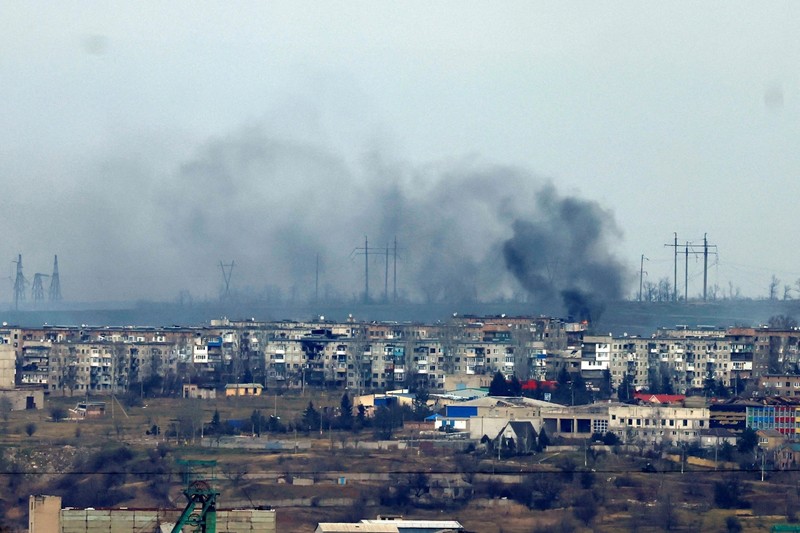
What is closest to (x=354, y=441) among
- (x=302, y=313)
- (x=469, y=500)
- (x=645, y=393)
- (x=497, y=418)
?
(x=497, y=418)

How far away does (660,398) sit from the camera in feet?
148

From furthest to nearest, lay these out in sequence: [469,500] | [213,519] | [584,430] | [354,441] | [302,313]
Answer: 1. [302,313]
2. [584,430]
3. [354,441]
4. [469,500]
5. [213,519]

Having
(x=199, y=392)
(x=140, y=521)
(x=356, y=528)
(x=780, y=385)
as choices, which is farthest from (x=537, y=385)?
(x=140, y=521)

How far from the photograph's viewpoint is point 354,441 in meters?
39.0

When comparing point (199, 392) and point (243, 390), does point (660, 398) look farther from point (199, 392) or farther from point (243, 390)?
point (199, 392)

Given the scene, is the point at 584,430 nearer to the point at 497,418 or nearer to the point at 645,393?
the point at 497,418

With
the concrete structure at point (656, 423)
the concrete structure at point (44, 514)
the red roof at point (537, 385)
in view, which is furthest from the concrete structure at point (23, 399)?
the concrete structure at point (44, 514)

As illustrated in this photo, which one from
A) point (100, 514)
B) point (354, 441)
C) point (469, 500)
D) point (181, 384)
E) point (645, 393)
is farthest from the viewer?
point (181, 384)

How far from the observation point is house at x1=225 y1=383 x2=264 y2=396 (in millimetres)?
50094

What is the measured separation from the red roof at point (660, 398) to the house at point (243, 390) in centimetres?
988

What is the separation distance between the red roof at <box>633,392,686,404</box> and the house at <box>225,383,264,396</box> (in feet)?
32.4

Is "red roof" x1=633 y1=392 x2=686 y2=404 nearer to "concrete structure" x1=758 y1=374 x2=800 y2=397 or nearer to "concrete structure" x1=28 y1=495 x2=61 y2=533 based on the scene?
"concrete structure" x1=758 y1=374 x2=800 y2=397

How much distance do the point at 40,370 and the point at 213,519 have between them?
118 ft

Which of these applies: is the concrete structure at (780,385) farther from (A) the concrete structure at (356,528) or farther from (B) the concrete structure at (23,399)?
(A) the concrete structure at (356,528)
